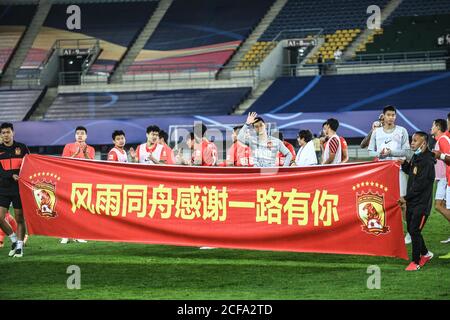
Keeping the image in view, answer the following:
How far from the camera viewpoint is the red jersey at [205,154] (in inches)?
629

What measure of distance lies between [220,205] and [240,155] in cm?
305

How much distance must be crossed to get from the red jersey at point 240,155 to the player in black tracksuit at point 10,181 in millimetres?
3656

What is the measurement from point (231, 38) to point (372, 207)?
112 ft

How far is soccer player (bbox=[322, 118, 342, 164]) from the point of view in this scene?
14.0 meters

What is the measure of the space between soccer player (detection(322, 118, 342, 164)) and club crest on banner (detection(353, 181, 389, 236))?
2.22 metres

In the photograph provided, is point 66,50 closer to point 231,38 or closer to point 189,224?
point 231,38

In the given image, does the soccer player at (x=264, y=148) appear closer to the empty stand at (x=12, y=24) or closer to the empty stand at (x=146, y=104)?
the empty stand at (x=146, y=104)

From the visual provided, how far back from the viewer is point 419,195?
38.0 feet

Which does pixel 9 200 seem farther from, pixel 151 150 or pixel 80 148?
pixel 151 150

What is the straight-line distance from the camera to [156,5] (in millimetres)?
47875

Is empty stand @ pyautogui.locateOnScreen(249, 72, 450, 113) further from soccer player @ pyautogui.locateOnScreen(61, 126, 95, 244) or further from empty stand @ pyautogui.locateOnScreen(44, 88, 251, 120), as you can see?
soccer player @ pyautogui.locateOnScreen(61, 126, 95, 244)

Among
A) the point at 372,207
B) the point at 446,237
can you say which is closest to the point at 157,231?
the point at 372,207

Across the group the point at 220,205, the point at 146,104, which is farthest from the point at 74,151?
the point at 146,104

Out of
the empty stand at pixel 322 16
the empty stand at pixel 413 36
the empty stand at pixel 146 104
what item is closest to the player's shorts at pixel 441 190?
the empty stand at pixel 146 104
